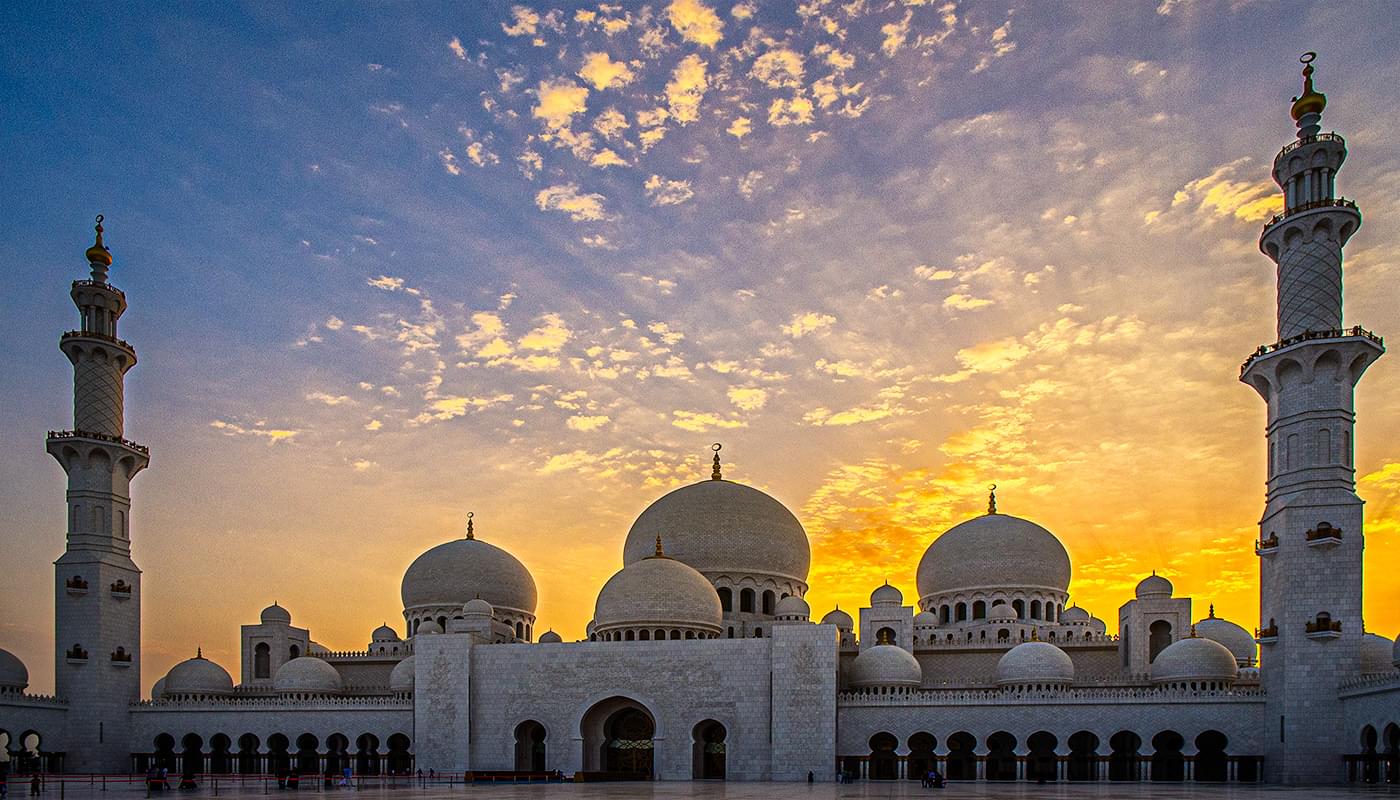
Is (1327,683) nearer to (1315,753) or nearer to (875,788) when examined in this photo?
(1315,753)

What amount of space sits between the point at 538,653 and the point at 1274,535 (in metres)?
22.7

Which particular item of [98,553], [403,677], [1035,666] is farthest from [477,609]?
[1035,666]

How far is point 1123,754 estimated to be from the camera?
33.7 meters

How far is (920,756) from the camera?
3394cm

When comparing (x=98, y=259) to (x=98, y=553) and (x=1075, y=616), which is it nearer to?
(x=98, y=553)

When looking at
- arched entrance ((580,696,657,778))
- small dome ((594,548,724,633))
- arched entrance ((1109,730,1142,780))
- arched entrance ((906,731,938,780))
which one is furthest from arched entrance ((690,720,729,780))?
arched entrance ((1109,730,1142,780))

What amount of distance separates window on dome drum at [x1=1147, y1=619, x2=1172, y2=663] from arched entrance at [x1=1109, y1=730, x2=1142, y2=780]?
→ 433cm

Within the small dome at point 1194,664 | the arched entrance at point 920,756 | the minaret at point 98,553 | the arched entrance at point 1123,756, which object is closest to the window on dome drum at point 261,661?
the minaret at point 98,553

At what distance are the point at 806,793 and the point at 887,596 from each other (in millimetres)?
16870

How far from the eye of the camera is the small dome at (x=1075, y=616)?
135 ft

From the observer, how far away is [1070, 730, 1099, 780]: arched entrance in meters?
33.1

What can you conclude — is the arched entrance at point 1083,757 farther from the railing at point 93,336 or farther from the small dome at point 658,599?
the railing at point 93,336

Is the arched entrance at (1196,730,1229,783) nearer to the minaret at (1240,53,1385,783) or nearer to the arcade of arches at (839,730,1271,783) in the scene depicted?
the arcade of arches at (839,730,1271,783)

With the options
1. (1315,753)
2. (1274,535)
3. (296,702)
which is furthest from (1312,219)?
(296,702)
